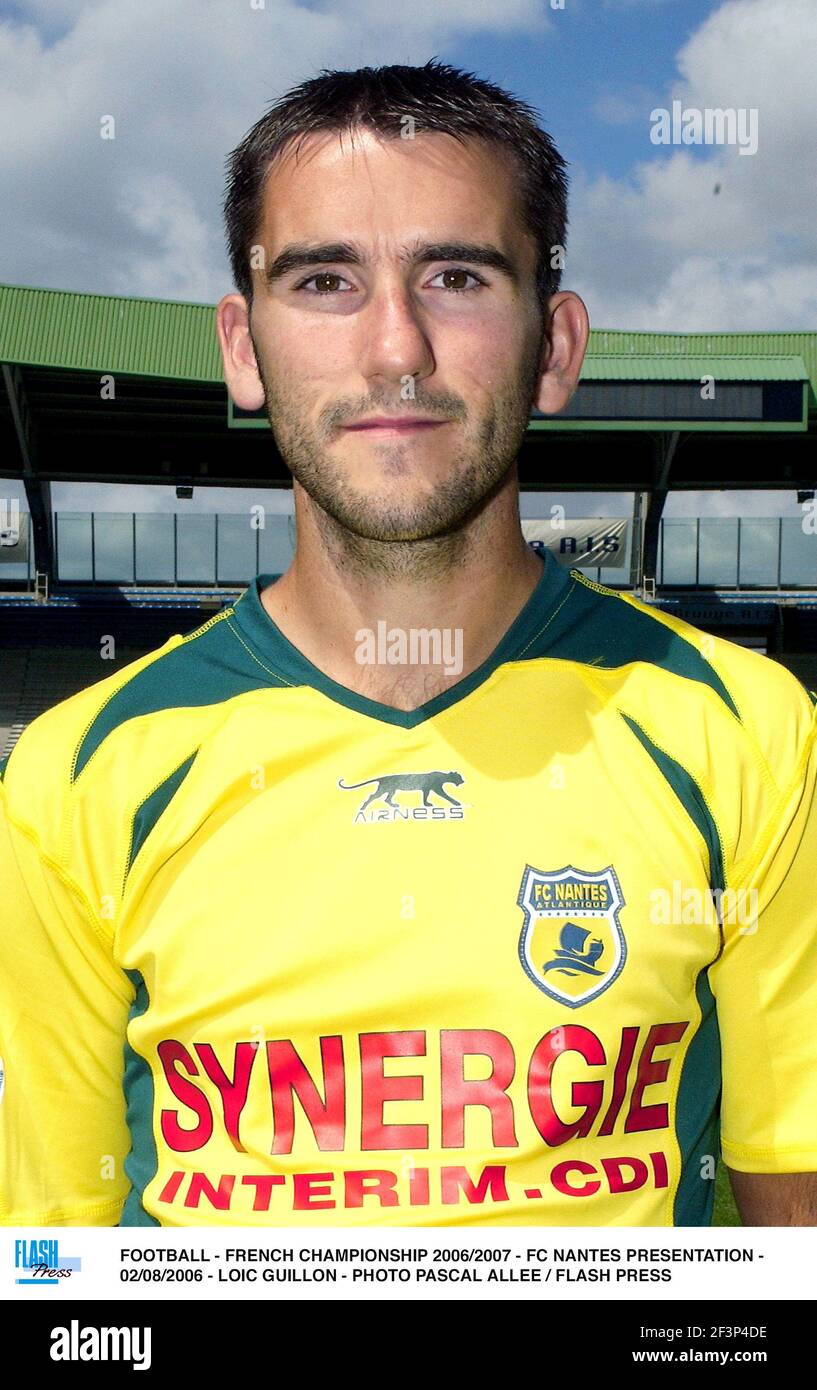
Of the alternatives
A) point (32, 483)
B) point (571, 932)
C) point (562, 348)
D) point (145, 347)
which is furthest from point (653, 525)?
point (571, 932)

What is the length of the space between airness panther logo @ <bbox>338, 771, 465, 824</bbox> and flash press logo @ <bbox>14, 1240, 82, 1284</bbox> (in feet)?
3.20

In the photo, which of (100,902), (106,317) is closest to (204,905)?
(100,902)

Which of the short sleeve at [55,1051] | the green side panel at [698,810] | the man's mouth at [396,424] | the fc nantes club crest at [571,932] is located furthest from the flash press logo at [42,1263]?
the man's mouth at [396,424]

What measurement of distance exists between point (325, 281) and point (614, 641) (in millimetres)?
887

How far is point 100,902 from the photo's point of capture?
2244 mm

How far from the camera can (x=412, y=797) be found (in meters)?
2.23

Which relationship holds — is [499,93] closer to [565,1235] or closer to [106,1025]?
[106,1025]

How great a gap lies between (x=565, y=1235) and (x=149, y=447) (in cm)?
2570

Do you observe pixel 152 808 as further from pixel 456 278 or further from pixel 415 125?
pixel 415 125

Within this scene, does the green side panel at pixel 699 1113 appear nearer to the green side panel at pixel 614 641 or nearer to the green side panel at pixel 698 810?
the green side panel at pixel 698 810

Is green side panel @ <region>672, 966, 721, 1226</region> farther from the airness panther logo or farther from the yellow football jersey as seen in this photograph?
the airness panther logo

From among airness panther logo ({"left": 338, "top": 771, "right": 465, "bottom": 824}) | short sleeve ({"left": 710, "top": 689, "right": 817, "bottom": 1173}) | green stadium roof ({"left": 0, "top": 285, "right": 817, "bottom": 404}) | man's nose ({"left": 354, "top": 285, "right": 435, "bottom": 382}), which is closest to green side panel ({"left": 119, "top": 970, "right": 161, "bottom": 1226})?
airness panther logo ({"left": 338, "top": 771, "right": 465, "bottom": 824})

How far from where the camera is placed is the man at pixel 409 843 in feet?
6.95
